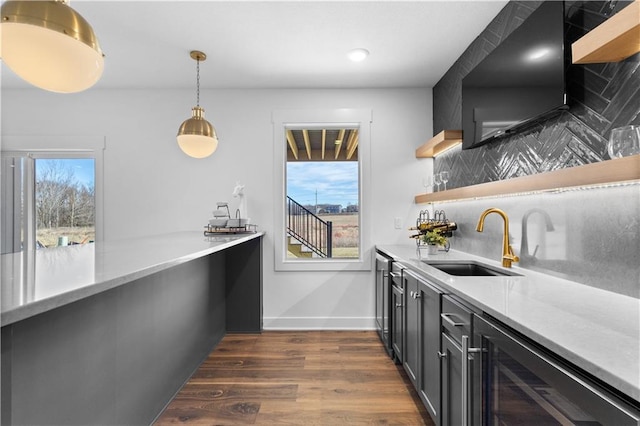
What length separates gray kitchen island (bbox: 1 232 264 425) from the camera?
95 cm

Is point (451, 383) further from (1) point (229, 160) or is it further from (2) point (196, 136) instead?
(1) point (229, 160)

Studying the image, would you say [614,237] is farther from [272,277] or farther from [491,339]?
[272,277]

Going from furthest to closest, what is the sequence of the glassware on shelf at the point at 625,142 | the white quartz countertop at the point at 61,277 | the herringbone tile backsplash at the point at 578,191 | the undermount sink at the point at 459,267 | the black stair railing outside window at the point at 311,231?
the black stair railing outside window at the point at 311,231
the undermount sink at the point at 459,267
the herringbone tile backsplash at the point at 578,191
the glassware on shelf at the point at 625,142
the white quartz countertop at the point at 61,277

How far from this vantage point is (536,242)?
1939mm

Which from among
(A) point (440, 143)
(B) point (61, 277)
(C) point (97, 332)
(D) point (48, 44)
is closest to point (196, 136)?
(D) point (48, 44)

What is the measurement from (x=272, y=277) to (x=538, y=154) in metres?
2.75

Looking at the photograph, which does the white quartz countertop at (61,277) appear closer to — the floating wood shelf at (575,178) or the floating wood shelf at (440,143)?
the floating wood shelf at (575,178)

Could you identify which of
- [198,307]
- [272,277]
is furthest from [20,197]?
[272,277]

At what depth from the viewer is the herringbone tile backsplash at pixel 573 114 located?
1.41 metres

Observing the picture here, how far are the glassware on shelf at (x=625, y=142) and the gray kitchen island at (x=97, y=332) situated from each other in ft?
5.65

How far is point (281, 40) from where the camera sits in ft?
9.00

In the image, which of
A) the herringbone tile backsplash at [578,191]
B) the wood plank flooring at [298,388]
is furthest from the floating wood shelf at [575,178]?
the wood plank flooring at [298,388]

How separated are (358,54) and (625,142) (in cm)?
220

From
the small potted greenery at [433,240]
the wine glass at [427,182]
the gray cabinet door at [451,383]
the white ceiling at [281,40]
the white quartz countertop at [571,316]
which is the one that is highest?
the white ceiling at [281,40]
